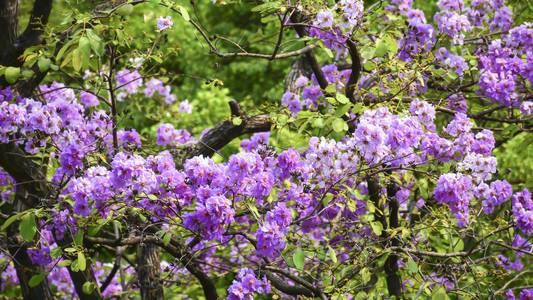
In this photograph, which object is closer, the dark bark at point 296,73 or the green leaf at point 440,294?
the green leaf at point 440,294

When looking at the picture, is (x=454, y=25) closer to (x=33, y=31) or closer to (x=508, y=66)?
(x=508, y=66)

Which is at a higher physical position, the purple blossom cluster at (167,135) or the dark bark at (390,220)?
the purple blossom cluster at (167,135)

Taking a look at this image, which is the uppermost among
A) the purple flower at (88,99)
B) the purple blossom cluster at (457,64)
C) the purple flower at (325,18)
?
the purple flower at (88,99)

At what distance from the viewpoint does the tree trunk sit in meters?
3.50

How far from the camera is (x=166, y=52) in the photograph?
11.3 feet

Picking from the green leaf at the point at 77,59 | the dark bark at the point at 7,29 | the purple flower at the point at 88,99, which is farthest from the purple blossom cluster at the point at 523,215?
the dark bark at the point at 7,29

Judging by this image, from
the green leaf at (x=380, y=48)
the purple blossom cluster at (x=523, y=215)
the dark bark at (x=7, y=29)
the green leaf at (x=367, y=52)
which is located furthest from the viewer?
the dark bark at (x=7, y=29)

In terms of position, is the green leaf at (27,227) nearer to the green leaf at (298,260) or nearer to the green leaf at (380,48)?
the green leaf at (298,260)

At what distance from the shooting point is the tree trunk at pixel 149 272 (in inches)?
138

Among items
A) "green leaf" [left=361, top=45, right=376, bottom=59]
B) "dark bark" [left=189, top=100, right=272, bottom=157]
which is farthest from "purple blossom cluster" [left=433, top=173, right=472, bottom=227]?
"dark bark" [left=189, top=100, right=272, bottom=157]

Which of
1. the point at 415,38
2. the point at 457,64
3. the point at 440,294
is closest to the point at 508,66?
the point at 457,64

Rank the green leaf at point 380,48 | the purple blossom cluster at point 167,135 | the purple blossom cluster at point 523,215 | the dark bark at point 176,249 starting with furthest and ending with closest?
the purple blossom cluster at point 167,135, the purple blossom cluster at point 523,215, the dark bark at point 176,249, the green leaf at point 380,48

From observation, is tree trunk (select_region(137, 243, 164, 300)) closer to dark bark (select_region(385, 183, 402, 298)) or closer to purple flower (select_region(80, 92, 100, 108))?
purple flower (select_region(80, 92, 100, 108))

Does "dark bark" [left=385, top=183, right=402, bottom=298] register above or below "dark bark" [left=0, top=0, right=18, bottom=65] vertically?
below
